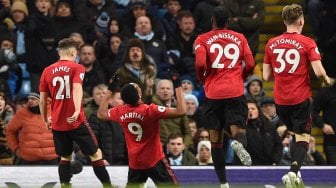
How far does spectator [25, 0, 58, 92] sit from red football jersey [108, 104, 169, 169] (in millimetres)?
5927

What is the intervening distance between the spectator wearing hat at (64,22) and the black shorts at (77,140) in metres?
5.49

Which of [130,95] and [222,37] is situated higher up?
[222,37]

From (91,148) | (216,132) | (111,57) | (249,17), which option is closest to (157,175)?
(216,132)

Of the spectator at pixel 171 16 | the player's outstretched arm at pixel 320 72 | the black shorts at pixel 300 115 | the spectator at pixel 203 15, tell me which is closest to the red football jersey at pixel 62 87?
the black shorts at pixel 300 115

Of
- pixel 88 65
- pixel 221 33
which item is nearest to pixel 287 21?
pixel 221 33

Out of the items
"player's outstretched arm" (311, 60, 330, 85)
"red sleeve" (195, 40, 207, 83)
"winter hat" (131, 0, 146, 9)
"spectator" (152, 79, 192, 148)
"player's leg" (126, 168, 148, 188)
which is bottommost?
"player's leg" (126, 168, 148, 188)

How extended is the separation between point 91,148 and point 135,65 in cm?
361

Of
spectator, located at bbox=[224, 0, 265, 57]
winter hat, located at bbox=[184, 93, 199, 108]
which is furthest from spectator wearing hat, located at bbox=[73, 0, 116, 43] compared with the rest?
winter hat, located at bbox=[184, 93, 199, 108]

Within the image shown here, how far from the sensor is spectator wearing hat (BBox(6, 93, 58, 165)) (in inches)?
662

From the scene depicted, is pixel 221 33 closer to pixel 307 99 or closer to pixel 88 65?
pixel 307 99

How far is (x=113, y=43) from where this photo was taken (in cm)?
1992

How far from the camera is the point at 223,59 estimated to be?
1447 centimetres

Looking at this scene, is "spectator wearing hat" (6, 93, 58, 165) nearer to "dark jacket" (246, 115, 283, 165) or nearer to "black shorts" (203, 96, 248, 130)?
"dark jacket" (246, 115, 283, 165)

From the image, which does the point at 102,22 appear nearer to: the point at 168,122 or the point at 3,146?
the point at 168,122
